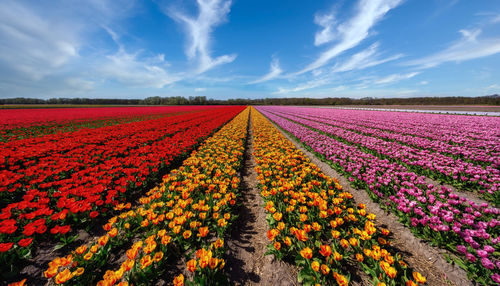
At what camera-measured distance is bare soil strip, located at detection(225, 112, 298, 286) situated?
2.69 m

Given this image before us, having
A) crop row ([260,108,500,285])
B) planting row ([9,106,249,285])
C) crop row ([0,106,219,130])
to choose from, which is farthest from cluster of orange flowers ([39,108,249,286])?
crop row ([0,106,219,130])

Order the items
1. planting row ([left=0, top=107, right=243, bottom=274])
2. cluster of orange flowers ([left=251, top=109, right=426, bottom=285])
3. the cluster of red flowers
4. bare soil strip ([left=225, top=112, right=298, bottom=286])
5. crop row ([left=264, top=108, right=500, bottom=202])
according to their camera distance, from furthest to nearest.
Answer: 1. crop row ([left=264, top=108, right=500, bottom=202])
2. the cluster of red flowers
3. planting row ([left=0, top=107, right=243, bottom=274])
4. bare soil strip ([left=225, top=112, right=298, bottom=286])
5. cluster of orange flowers ([left=251, top=109, right=426, bottom=285])

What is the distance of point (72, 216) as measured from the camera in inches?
139

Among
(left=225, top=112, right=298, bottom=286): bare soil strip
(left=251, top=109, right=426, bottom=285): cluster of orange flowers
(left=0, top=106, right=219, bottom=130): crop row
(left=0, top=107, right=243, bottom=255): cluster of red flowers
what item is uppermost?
(left=0, top=106, right=219, bottom=130): crop row

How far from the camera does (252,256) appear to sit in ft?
10.3

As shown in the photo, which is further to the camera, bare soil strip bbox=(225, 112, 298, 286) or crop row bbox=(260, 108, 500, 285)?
bare soil strip bbox=(225, 112, 298, 286)

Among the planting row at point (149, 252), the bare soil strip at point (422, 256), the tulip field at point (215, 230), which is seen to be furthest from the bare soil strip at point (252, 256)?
the bare soil strip at point (422, 256)

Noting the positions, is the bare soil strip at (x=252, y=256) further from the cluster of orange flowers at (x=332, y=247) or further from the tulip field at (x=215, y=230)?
the cluster of orange flowers at (x=332, y=247)

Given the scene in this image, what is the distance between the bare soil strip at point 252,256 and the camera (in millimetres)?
2691

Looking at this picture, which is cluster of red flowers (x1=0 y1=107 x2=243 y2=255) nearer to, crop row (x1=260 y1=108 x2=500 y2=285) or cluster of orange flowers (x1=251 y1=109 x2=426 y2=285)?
cluster of orange flowers (x1=251 y1=109 x2=426 y2=285)

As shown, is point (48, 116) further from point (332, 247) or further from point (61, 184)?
point (332, 247)

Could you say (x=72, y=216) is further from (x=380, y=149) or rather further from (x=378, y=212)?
(x=380, y=149)

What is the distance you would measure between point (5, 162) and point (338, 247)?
1067 cm

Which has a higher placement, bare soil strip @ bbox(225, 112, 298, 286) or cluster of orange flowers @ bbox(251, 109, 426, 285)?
cluster of orange flowers @ bbox(251, 109, 426, 285)
